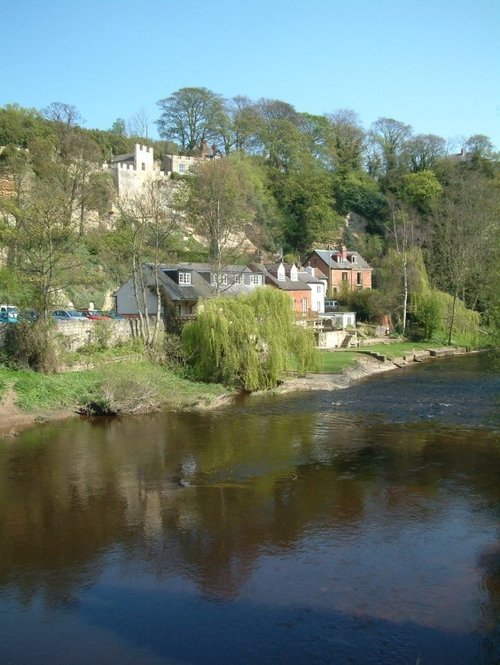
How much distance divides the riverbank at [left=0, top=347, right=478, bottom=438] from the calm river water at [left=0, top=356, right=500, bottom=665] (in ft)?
6.33

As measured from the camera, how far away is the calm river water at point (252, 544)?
12.4 metres

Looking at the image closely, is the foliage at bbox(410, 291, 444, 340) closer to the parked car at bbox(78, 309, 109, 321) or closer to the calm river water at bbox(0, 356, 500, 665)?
the parked car at bbox(78, 309, 109, 321)

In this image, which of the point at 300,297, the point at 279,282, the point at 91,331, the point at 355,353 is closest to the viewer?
the point at 91,331

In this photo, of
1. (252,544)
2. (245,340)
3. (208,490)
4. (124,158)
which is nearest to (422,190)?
(124,158)

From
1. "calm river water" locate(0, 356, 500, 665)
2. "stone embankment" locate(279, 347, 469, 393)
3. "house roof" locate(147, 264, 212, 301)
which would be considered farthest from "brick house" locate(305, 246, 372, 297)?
"calm river water" locate(0, 356, 500, 665)

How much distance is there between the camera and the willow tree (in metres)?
36.5

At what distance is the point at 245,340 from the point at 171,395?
18.0ft

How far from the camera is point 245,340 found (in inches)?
1438

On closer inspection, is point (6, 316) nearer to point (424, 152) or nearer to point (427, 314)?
point (427, 314)

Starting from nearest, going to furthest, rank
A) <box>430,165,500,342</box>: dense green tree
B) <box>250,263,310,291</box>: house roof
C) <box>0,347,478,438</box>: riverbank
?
<box>0,347,478,438</box>: riverbank → <box>430,165,500,342</box>: dense green tree → <box>250,263,310,291</box>: house roof

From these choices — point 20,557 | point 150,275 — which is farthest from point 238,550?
point 150,275

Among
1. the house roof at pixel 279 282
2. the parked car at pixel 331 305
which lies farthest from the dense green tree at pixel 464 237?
the house roof at pixel 279 282

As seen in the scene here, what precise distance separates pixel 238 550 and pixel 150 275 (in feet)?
111

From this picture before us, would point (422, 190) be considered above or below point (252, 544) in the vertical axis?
above
